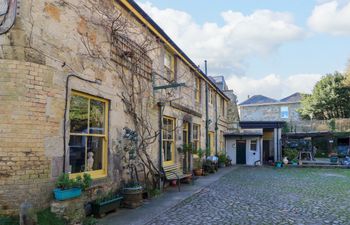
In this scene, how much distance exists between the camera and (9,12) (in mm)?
5406

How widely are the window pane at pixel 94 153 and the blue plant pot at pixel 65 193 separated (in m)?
1.36

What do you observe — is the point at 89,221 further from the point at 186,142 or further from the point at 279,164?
the point at 279,164

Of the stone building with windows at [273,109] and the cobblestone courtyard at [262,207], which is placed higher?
the stone building with windows at [273,109]

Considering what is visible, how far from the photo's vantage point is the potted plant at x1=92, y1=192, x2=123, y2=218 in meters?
6.65

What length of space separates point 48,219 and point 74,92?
2.67 meters

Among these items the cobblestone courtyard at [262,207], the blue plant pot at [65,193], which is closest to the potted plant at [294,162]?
the cobblestone courtyard at [262,207]

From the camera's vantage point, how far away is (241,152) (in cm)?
2566

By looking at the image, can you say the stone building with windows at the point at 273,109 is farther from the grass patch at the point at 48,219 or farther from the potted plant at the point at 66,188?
the grass patch at the point at 48,219

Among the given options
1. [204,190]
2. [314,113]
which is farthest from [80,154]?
[314,113]

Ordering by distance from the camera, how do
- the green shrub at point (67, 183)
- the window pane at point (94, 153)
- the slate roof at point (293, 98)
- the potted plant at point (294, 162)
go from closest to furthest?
the green shrub at point (67, 183)
the window pane at point (94, 153)
the potted plant at point (294, 162)
the slate roof at point (293, 98)

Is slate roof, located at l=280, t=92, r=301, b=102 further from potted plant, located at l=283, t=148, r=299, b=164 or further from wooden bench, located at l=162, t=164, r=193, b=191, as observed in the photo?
wooden bench, located at l=162, t=164, r=193, b=191

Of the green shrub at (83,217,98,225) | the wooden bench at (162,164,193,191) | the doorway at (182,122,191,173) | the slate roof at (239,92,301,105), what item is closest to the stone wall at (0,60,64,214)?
the green shrub at (83,217,98,225)

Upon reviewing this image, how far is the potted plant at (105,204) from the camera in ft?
21.8

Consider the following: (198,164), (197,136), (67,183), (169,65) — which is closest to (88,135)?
(67,183)
